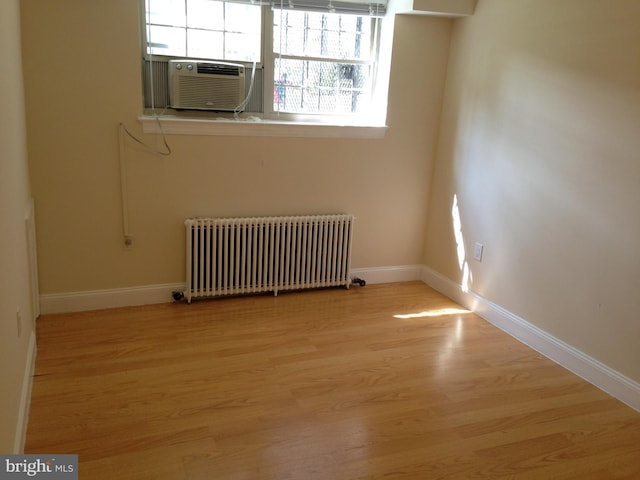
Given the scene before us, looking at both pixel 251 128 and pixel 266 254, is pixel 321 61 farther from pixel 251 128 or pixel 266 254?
pixel 266 254

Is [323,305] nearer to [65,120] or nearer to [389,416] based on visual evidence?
[389,416]

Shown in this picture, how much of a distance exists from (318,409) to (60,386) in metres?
1.24

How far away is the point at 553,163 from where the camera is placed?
3053 millimetres

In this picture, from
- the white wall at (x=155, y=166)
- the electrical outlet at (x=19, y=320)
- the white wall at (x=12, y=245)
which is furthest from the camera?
the white wall at (x=155, y=166)

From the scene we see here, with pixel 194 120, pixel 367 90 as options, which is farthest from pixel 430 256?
pixel 194 120

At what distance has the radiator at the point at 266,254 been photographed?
362 cm

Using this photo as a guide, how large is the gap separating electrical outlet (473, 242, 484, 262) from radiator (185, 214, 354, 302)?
90 cm

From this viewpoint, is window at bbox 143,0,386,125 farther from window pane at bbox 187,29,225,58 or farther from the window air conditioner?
the window air conditioner

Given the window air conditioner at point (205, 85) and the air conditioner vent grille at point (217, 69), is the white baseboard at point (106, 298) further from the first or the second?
the air conditioner vent grille at point (217, 69)

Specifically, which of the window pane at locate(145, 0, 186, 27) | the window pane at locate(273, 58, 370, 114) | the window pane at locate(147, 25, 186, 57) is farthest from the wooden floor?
the window pane at locate(145, 0, 186, 27)

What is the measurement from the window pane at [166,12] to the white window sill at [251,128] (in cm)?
60

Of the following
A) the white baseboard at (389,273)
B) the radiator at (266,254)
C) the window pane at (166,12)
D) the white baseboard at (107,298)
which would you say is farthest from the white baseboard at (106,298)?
the window pane at (166,12)

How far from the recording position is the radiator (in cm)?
362

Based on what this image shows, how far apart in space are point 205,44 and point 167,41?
Answer: 246mm
